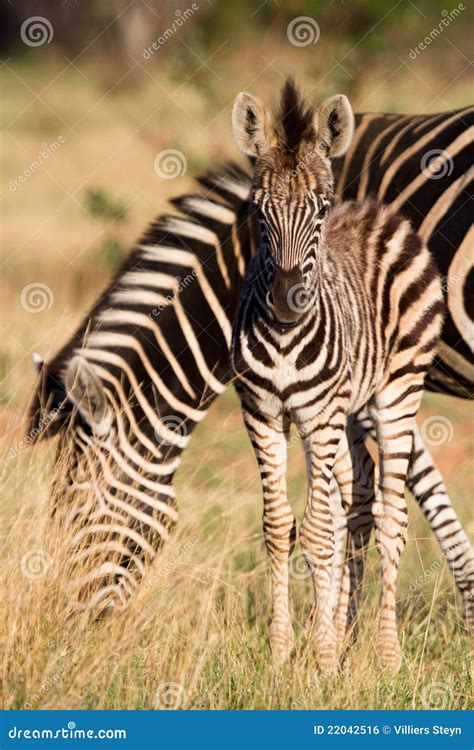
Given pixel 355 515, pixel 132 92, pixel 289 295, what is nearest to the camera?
pixel 289 295

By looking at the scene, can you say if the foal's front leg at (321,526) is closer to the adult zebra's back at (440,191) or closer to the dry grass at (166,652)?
the dry grass at (166,652)

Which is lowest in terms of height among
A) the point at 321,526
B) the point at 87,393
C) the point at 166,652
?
the point at 166,652

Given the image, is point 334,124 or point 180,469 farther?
point 180,469

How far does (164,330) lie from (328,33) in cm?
1037

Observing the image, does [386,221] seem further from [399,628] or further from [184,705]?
[184,705]

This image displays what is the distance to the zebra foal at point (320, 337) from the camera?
4367 millimetres

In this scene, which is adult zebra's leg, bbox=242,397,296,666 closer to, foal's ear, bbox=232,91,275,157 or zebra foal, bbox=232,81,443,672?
zebra foal, bbox=232,81,443,672

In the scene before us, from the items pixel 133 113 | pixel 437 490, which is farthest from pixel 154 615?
pixel 133 113

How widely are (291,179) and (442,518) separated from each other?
2816mm

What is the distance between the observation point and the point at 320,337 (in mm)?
4602

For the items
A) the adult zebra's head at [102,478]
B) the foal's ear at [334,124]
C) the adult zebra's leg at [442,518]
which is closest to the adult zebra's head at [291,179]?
the foal's ear at [334,124]

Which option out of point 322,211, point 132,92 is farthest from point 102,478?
point 132,92

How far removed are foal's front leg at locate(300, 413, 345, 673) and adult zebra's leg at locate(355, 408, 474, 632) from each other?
1.72 metres

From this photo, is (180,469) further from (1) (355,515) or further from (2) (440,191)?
(2) (440,191)
